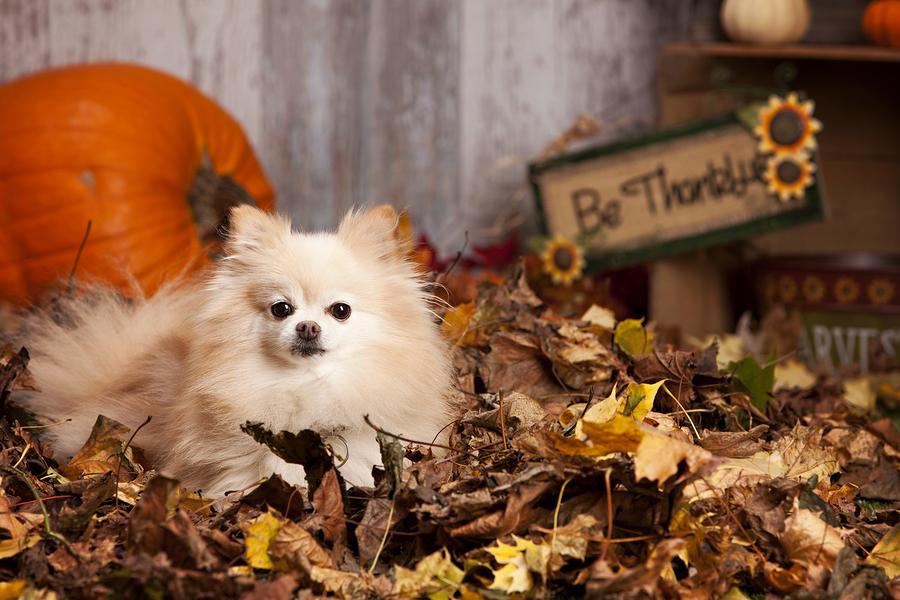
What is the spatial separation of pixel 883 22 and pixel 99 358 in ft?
8.06

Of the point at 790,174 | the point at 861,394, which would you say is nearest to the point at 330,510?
the point at 861,394

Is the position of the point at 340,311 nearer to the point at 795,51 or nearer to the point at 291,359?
the point at 291,359

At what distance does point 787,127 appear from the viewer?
288 centimetres

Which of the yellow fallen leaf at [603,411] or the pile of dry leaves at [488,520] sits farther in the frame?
the yellow fallen leaf at [603,411]

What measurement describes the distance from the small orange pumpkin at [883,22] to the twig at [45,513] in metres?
2.68

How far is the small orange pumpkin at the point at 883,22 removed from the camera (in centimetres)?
285

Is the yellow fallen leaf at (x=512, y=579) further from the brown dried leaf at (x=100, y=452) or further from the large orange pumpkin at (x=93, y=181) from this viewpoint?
the large orange pumpkin at (x=93, y=181)

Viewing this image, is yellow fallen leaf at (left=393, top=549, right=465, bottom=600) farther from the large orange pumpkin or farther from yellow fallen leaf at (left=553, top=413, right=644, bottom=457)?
the large orange pumpkin

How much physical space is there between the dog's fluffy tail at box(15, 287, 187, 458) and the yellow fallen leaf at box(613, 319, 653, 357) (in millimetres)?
874

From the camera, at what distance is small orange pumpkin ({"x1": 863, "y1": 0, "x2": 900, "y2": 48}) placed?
2852 millimetres

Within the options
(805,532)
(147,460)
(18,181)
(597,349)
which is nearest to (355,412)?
(147,460)

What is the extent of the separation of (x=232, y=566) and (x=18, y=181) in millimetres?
1756

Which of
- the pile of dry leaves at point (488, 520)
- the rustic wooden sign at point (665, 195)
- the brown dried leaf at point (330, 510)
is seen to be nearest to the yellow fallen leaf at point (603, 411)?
the pile of dry leaves at point (488, 520)

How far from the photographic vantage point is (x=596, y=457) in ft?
4.53
